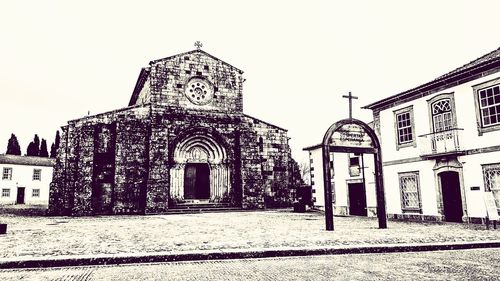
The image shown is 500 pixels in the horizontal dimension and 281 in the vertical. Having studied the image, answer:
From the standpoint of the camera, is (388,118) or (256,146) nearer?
(388,118)

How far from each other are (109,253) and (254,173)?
52.7 feet

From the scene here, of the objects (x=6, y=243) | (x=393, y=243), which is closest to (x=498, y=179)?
(x=393, y=243)

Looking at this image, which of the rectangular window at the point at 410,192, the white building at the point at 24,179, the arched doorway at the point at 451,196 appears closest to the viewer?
the arched doorway at the point at 451,196

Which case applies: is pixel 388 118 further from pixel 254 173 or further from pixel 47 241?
pixel 47 241

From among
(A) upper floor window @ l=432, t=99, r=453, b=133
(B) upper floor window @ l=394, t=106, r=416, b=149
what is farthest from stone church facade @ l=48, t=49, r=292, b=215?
(A) upper floor window @ l=432, t=99, r=453, b=133

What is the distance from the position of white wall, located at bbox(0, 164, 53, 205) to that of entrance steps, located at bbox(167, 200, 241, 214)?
91.9 ft

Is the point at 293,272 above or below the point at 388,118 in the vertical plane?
below

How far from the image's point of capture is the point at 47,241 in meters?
8.36

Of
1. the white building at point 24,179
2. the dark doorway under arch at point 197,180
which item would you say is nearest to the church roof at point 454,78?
the dark doorway under arch at point 197,180

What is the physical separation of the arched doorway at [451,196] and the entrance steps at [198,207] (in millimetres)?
11383

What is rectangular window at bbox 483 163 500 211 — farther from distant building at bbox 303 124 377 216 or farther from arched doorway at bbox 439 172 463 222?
distant building at bbox 303 124 377 216

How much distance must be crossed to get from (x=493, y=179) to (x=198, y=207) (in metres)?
14.7

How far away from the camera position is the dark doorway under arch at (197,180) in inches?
900

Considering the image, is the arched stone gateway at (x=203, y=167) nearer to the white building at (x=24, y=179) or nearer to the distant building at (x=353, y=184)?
the distant building at (x=353, y=184)
